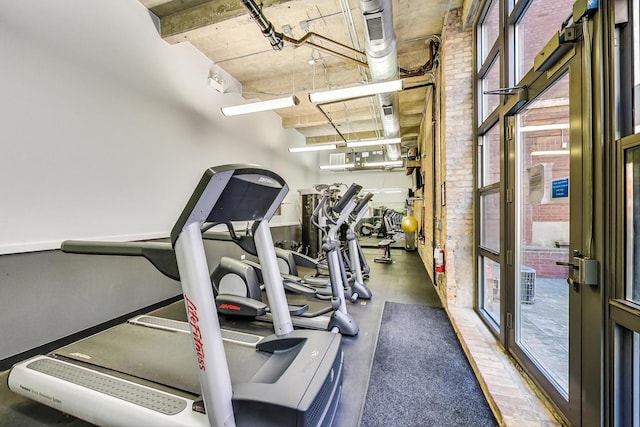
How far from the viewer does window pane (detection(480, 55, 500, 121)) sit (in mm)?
2910

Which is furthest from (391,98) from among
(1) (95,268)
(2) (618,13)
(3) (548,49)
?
(1) (95,268)

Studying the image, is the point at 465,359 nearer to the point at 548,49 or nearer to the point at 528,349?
the point at 528,349

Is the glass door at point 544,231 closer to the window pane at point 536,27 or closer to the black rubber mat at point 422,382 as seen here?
the window pane at point 536,27

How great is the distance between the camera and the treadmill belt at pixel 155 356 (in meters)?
1.91

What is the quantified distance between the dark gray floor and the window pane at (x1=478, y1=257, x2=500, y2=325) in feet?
2.59

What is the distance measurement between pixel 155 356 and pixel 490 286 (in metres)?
3.64

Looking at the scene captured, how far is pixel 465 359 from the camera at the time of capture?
7.97 ft

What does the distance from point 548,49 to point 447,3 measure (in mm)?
2505

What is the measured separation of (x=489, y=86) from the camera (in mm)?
3090

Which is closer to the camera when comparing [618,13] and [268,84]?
[618,13]

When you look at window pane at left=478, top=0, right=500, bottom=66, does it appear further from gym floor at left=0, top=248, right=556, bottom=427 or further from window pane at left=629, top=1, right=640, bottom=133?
gym floor at left=0, top=248, right=556, bottom=427

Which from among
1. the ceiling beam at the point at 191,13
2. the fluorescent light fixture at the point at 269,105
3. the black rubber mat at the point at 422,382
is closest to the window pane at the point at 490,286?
the black rubber mat at the point at 422,382

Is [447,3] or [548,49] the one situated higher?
[447,3]

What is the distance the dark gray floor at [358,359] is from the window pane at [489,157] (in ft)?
6.38
